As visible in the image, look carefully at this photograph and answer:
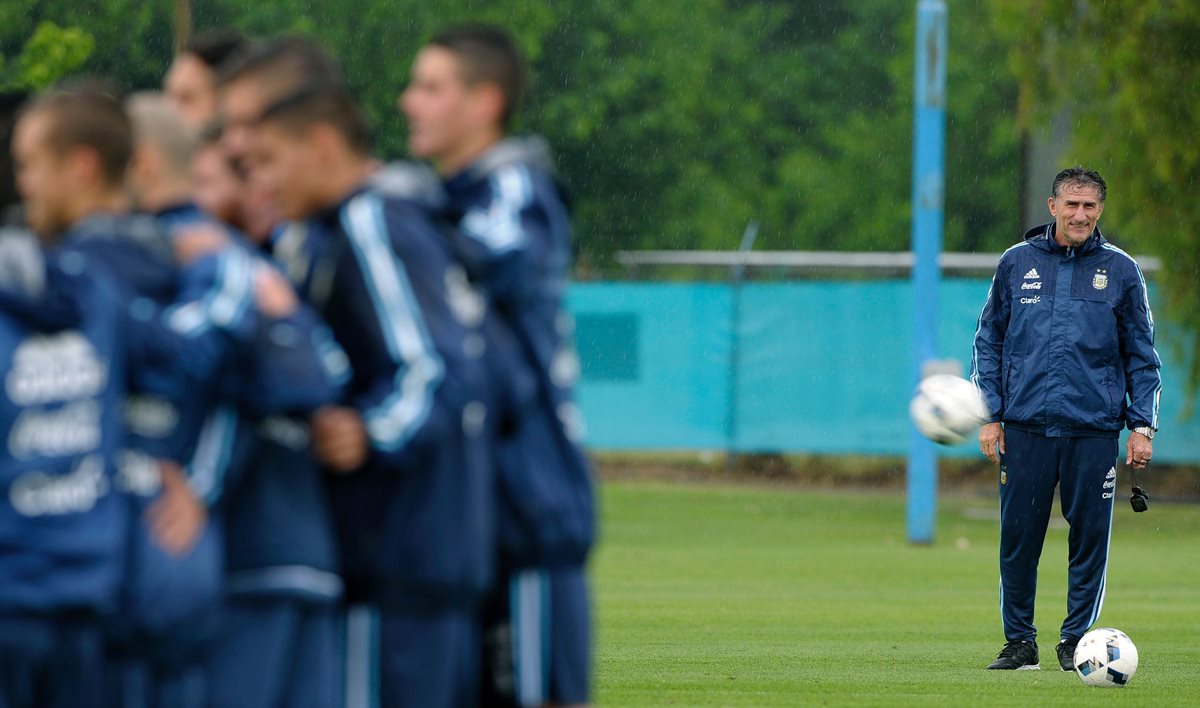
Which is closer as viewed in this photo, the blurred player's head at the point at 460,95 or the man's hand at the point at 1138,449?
the blurred player's head at the point at 460,95

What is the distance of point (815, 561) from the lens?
1741 cm

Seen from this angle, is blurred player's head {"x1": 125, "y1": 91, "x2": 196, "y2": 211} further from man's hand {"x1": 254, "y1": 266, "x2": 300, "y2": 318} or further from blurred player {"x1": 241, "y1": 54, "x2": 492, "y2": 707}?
man's hand {"x1": 254, "y1": 266, "x2": 300, "y2": 318}

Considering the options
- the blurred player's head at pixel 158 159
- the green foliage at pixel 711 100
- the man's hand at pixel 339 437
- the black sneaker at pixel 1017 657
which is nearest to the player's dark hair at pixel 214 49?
the blurred player's head at pixel 158 159

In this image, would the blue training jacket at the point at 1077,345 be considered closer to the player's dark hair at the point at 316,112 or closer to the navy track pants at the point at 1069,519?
the navy track pants at the point at 1069,519

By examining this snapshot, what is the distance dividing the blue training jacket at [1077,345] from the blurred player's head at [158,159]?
6816mm

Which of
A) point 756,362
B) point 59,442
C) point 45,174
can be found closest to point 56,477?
point 59,442

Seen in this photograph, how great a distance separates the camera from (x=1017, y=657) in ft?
36.2

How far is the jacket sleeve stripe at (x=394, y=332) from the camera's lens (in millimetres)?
5012

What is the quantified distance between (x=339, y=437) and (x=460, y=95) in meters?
1.13

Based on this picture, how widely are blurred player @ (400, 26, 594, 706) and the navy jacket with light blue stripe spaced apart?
0.81 ft

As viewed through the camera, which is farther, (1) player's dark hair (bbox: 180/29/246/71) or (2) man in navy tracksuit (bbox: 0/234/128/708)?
(1) player's dark hair (bbox: 180/29/246/71)

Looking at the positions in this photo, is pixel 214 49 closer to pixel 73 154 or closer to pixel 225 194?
pixel 225 194

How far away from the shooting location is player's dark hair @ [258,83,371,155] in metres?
5.22

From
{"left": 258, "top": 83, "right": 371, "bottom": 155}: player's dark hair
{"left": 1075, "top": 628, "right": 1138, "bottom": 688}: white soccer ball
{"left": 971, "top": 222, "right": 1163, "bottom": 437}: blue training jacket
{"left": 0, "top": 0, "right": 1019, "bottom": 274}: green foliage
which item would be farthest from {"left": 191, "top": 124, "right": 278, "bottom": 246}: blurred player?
{"left": 0, "top": 0, "right": 1019, "bottom": 274}: green foliage
